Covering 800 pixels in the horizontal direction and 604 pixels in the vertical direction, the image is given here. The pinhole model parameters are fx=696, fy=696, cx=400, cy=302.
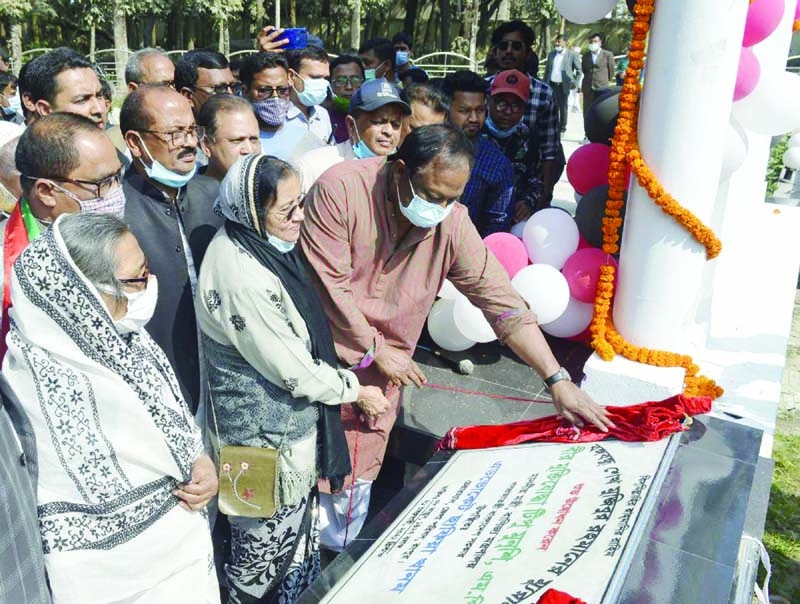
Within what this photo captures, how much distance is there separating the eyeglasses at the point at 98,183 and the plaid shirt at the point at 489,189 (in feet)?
7.18

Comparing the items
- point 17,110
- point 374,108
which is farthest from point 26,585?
point 17,110

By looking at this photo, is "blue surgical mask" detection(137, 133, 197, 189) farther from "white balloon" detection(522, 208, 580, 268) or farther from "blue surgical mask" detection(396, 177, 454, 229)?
"white balloon" detection(522, 208, 580, 268)

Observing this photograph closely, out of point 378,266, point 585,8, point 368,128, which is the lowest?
point 378,266

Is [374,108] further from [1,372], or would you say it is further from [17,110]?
[17,110]

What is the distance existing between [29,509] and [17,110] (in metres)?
4.52

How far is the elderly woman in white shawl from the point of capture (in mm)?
1538

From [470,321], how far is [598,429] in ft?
4.42

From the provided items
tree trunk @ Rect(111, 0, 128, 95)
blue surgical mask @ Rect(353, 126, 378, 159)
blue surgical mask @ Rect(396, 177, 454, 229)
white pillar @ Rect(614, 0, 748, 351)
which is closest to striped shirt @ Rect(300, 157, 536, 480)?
blue surgical mask @ Rect(396, 177, 454, 229)

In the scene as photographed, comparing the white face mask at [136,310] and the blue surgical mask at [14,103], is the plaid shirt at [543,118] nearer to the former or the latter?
the white face mask at [136,310]

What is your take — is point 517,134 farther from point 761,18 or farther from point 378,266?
point 378,266

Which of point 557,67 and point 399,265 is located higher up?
point 557,67

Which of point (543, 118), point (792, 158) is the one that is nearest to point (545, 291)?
point (543, 118)

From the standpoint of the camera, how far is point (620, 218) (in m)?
3.36

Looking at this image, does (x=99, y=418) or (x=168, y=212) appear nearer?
(x=99, y=418)
